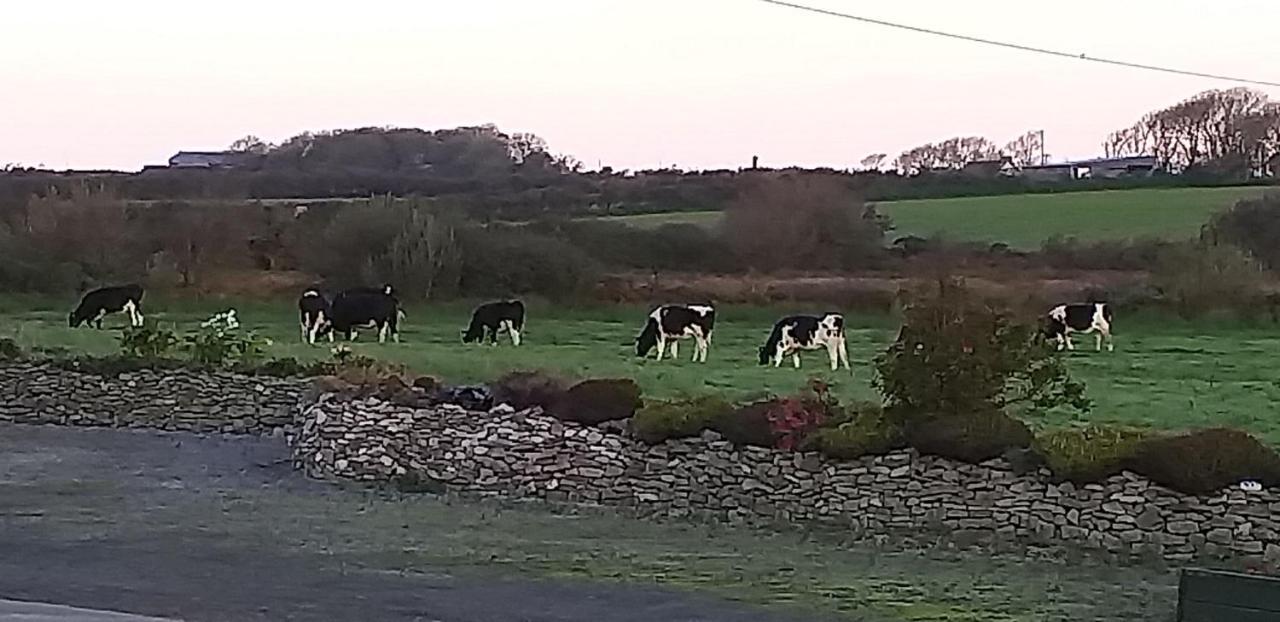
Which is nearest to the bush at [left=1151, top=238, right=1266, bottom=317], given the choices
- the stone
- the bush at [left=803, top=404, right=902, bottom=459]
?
the bush at [left=803, top=404, right=902, bottom=459]

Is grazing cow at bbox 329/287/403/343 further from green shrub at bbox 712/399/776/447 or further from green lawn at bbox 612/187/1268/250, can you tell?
green shrub at bbox 712/399/776/447

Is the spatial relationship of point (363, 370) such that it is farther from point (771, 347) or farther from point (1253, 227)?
point (1253, 227)

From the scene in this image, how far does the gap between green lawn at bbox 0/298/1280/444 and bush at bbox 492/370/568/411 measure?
1.97 metres

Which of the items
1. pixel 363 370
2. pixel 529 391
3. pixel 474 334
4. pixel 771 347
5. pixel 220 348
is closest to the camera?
pixel 529 391

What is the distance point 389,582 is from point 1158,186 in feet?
142

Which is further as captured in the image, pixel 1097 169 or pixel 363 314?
pixel 1097 169

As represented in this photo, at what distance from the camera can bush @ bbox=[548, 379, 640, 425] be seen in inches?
637

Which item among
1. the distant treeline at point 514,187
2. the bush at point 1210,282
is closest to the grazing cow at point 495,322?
the distant treeline at point 514,187

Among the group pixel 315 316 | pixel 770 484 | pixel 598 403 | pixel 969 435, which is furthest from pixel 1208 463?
pixel 315 316

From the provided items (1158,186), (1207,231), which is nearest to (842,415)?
(1207,231)

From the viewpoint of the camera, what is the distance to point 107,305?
3194 cm

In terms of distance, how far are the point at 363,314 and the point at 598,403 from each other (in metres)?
15.3

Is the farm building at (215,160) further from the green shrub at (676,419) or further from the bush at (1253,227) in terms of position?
the green shrub at (676,419)

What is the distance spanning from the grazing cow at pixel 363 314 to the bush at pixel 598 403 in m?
14.3
